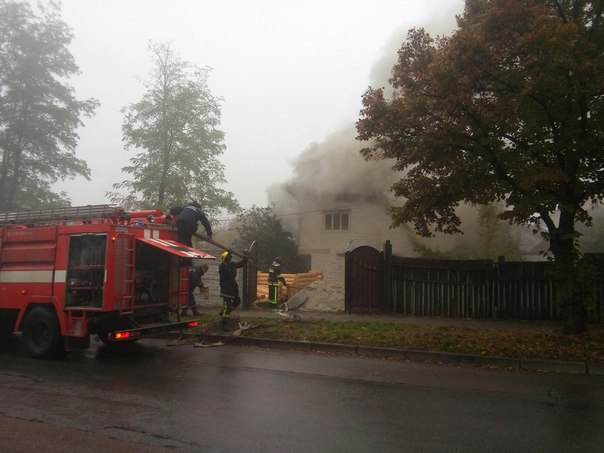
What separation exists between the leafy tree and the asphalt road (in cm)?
1617

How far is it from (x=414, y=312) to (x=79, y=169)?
19301 mm

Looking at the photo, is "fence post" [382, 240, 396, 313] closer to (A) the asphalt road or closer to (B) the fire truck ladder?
(A) the asphalt road

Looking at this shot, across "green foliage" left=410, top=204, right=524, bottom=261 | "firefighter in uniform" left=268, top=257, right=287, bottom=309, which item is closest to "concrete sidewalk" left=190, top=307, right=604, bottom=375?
"firefighter in uniform" left=268, top=257, right=287, bottom=309

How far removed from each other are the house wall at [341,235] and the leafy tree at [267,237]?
1531mm

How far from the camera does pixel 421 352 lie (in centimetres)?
849

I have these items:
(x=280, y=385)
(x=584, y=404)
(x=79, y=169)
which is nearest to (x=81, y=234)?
(x=280, y=385)

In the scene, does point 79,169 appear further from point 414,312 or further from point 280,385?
point 280,385

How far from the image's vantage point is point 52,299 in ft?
27.0

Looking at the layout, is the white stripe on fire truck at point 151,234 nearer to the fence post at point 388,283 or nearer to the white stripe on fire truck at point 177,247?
the white stripe on fire truck at point 177,247

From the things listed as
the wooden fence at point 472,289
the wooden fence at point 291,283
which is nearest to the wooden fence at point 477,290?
the wooden fence at point 472,289

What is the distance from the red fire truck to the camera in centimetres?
795

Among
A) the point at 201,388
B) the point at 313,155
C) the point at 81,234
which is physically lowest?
the point at 201,388

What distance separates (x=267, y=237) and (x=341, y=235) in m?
4.05

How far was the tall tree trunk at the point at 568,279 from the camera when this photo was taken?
8.83 meters
